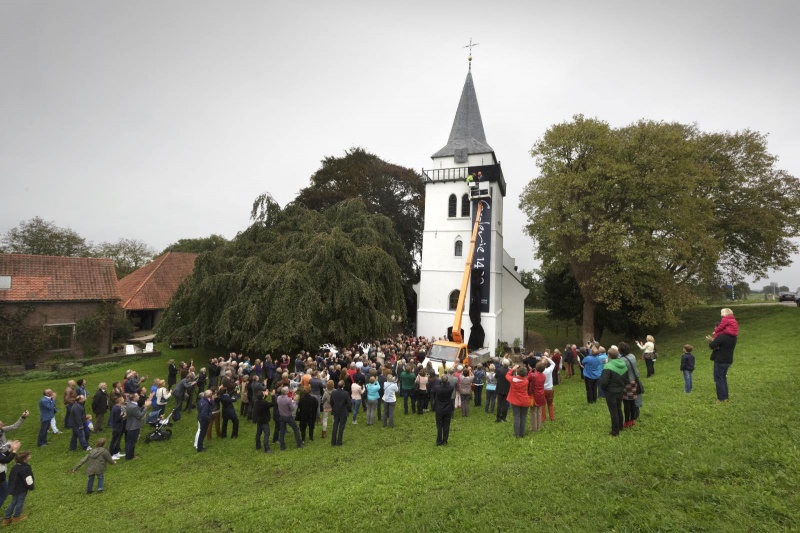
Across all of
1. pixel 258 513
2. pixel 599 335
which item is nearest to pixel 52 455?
pixel 258 513

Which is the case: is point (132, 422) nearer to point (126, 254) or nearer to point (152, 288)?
point (152, 288)

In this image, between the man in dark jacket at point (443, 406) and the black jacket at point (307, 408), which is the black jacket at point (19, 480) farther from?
the man in dark jacket at point (443, 406)

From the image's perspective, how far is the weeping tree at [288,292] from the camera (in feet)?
56.4

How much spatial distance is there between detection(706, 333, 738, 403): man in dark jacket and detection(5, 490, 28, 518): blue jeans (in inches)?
492

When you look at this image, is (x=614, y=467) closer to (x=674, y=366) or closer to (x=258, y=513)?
(x=258, y=513)

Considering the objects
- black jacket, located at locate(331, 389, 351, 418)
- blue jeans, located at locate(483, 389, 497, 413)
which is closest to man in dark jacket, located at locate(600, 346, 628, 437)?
blue jeans, located at locate(483, 389, 497, 413)

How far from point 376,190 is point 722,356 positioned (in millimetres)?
26059

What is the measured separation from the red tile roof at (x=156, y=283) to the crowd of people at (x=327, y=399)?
17896mm

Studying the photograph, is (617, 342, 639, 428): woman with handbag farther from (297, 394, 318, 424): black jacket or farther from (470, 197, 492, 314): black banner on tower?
(470, 197, 492, 314): black banner on tower

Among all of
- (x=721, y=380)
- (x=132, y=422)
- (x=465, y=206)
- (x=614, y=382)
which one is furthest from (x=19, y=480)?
(x=465, y=206)

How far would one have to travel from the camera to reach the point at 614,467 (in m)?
5.72

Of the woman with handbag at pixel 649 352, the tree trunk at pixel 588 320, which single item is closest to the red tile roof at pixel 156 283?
the tree trunk at pixel 588 320

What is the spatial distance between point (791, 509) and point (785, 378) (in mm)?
7082

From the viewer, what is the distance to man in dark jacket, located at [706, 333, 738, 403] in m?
7.39
